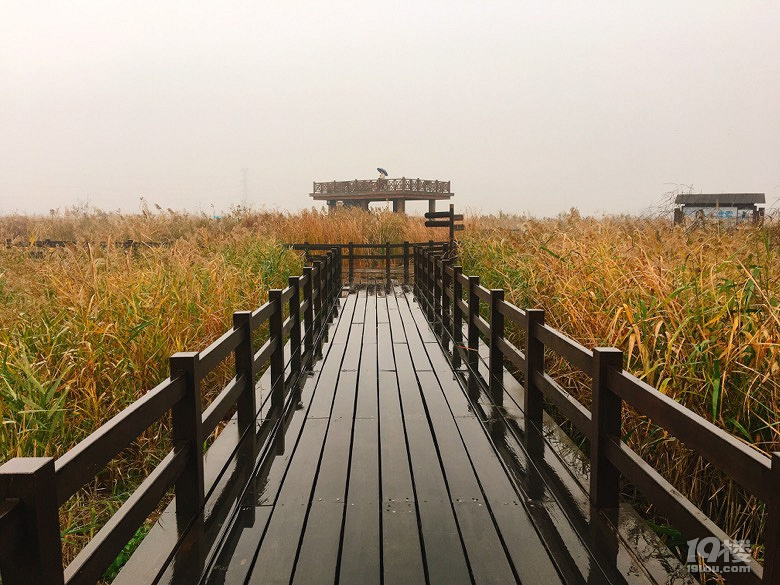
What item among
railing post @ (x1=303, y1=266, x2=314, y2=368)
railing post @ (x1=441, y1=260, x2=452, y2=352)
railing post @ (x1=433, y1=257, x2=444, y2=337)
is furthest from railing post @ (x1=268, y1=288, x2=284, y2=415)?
railing post @ (x1=433, y1=257, x2=444, y2=337)

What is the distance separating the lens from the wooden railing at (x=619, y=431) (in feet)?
6.78

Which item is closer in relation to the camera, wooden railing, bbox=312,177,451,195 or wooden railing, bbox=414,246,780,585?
wooden railing, bbox=414,246,780,585

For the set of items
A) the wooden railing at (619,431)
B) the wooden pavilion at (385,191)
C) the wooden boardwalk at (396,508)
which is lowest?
the wooden boardwalk at (396,508)

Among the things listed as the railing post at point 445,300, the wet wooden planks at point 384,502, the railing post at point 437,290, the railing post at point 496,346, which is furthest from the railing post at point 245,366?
the railing post at point 437,290

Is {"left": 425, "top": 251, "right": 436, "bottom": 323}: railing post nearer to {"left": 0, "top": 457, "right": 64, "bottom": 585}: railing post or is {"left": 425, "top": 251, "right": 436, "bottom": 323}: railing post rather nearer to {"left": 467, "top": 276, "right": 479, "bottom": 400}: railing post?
{"left": 467, "top": 276, "right": 479, "bottom": 400}: railing post

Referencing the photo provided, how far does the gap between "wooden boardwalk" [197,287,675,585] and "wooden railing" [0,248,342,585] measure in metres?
0.39

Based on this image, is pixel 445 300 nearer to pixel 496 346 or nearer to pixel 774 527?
pixel 496 346

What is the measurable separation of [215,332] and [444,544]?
422 cm

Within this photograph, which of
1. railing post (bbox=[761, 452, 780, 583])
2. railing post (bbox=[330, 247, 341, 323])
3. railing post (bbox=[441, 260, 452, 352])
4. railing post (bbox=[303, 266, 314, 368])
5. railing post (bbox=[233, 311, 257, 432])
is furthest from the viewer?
railing post (bbox=[330, 247, 341, 323])

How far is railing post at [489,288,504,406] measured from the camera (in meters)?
5.75

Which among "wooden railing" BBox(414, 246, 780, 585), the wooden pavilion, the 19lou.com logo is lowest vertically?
the 19lou.com logo

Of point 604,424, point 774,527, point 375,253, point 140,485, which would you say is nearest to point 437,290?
point 604,424

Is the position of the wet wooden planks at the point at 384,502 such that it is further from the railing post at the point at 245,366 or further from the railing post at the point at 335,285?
the railing post at the point at 335,285

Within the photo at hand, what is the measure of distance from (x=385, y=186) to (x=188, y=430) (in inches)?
1454
